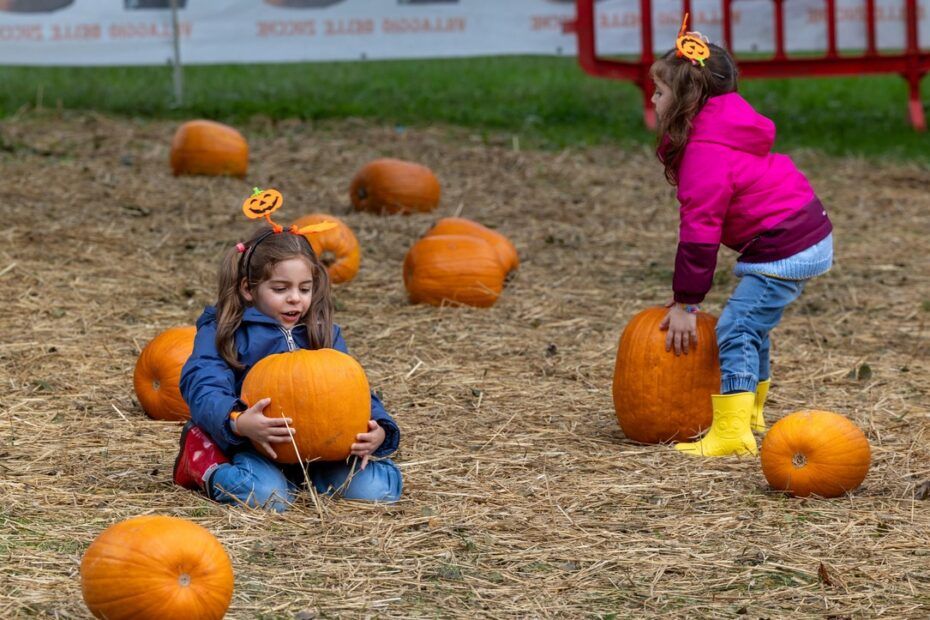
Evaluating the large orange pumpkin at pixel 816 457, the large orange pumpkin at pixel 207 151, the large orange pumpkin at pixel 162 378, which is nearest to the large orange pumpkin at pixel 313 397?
the large orange pumpkin at pixel 162 378

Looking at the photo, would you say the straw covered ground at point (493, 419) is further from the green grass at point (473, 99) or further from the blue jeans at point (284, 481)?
the green grass at point (473, 99)

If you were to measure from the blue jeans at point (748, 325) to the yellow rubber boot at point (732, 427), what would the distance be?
43mm

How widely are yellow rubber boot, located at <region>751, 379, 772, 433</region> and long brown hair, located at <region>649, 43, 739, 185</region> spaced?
958 mm

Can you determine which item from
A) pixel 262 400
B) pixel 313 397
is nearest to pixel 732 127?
pixel 313 397

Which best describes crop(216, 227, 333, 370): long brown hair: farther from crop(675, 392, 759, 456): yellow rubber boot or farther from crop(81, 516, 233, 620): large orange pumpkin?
crop(675, 392, 759, 456): yellow rubber boot

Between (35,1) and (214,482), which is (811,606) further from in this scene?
(35,1)

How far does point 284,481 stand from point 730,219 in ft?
6.34

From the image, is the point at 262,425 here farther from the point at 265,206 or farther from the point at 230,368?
the point at 265,206

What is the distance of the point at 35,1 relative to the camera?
1530 centimetres

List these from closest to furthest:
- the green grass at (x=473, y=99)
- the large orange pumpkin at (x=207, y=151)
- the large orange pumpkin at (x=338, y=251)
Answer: the large orange pumpkin at (x=338, y=251) → the large orange pumpkin at (x=207, y=151) → the green grass at (x=473, y=99)

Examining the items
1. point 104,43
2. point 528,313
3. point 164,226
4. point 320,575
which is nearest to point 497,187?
point 164,226

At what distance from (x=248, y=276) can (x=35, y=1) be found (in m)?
11.8

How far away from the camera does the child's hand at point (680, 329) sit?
5195mm

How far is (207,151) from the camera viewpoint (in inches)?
441
